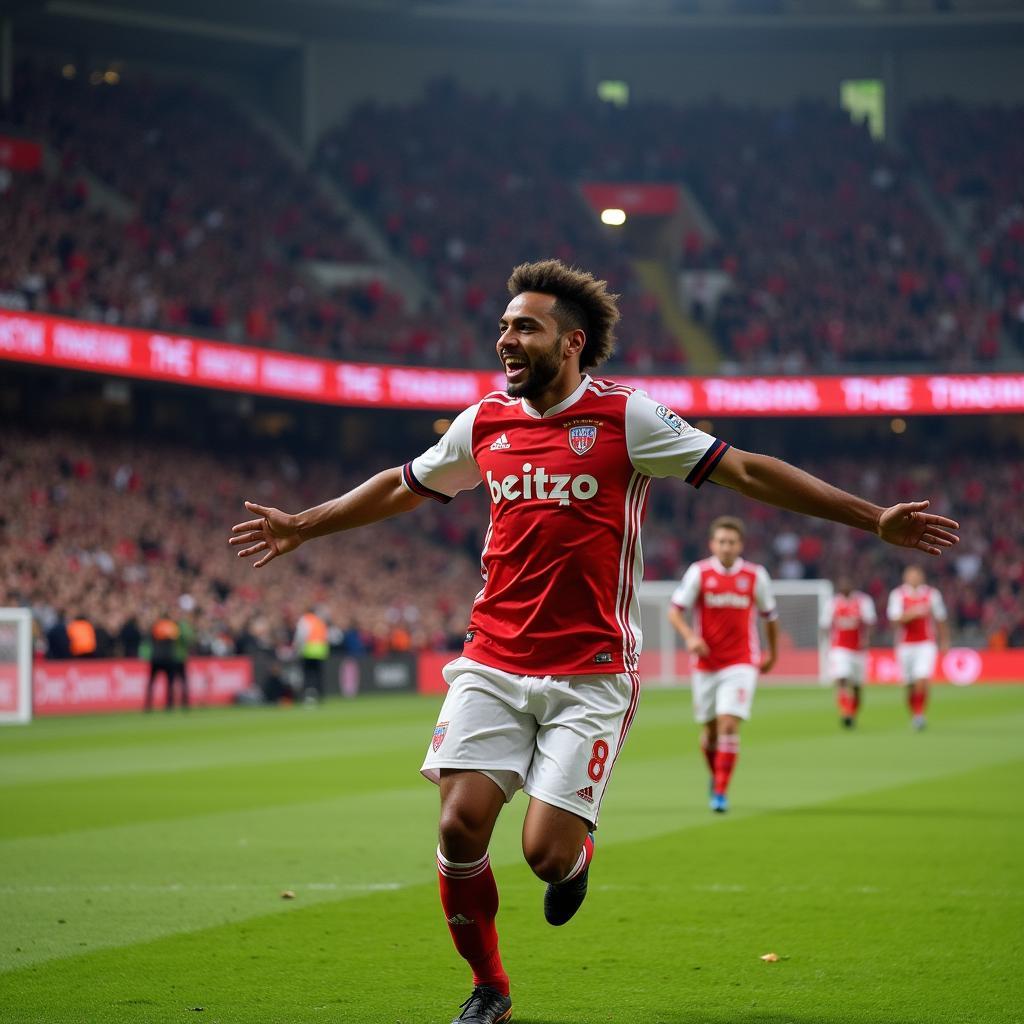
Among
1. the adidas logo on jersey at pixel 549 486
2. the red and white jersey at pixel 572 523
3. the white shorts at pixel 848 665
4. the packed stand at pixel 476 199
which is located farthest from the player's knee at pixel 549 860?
the packed stand at pixel 476 199

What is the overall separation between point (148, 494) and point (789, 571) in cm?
1728

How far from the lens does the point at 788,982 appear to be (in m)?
6.84

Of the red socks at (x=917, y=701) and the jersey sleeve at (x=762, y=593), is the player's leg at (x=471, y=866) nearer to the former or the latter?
the jersey sleeve at (x=762, y=593)

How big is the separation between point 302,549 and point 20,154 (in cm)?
1139

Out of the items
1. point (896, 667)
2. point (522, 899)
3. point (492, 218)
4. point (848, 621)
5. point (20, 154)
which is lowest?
point (896, 667)

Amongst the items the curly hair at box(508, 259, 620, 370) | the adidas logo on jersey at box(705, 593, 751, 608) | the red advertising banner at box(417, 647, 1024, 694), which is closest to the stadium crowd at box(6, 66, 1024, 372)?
the red advertising banner at box(417, 647, 1024, 694)

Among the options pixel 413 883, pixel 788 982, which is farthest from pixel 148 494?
pixel 788 982

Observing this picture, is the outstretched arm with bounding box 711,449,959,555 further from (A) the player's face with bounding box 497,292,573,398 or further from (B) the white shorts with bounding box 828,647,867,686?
(B) the white shorts with bounding box 828,647,867,686

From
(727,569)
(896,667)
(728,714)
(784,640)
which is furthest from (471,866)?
(896,667)

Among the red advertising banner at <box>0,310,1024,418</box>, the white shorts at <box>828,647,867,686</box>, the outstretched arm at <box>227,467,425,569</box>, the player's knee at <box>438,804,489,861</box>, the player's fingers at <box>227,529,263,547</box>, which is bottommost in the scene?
the white shorts at <box>828,647,867,686</box>

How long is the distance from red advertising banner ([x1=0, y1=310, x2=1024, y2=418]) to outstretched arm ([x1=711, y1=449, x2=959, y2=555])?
92.4ft

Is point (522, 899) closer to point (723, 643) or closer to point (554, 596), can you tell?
point (554, 596)

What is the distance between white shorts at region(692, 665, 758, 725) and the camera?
13.2 meters

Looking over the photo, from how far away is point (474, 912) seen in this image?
19.4 ft
